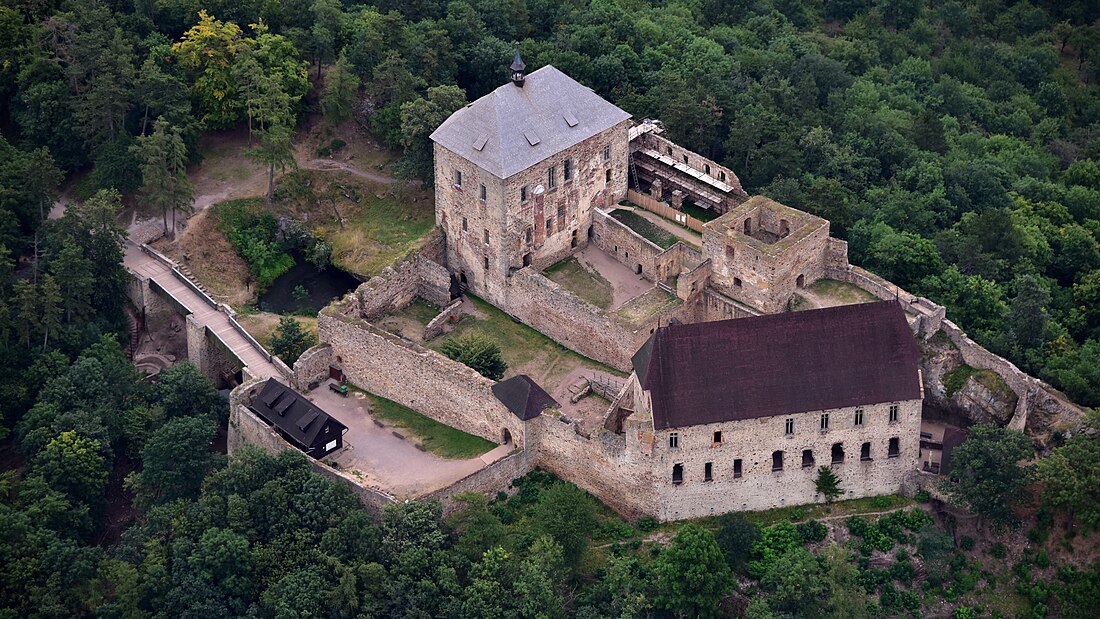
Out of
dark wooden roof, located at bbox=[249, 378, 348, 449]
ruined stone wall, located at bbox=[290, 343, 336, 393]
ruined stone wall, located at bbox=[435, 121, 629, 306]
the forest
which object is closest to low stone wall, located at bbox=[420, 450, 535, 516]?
the forest

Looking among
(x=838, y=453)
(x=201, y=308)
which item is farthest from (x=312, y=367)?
(x=838, y=453)

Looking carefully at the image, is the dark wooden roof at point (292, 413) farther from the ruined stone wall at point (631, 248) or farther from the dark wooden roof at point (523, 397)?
the ruined stone wall at point (631, 248)

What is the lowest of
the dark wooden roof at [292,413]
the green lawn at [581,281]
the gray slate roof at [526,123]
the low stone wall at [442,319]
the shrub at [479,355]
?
the dark wooden roof at [292,413]

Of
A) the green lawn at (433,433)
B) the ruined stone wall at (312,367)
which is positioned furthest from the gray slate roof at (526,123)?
the green lawn at (433,433)

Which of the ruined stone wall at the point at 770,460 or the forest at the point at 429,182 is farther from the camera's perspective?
the ruined stone wall at the point at 770,460

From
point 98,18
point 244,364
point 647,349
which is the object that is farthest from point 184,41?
point 647,349

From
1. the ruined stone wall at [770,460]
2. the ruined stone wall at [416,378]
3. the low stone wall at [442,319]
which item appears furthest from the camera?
the low stone wall at [442,319]

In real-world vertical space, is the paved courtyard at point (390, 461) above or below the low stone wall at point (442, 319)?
below
